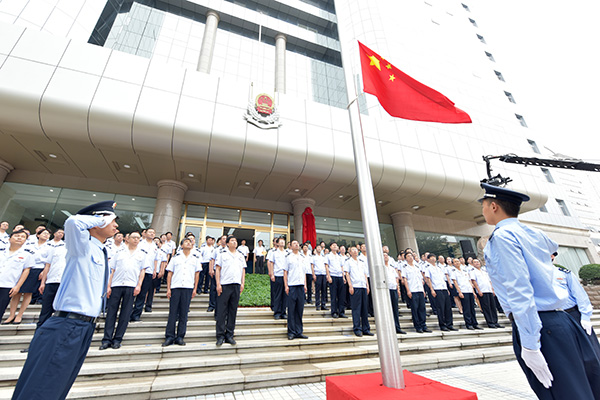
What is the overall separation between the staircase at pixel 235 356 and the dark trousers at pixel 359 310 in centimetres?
31

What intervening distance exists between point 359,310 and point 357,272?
0.89 m

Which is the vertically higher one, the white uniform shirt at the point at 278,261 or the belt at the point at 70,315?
the white uniform shirt at the point at 278,261

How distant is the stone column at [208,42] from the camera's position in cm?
1528

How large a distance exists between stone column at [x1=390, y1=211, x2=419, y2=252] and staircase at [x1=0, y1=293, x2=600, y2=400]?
26.8 feet

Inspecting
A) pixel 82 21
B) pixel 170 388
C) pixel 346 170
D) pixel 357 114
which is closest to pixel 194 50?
pixel 82 21

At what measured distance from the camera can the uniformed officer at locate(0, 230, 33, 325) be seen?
4.86 meters

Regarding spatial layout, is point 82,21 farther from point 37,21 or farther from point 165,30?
point 165,30

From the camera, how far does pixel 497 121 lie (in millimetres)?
20344

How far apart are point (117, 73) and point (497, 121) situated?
25.4m

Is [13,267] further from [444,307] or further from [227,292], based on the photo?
[444,307]

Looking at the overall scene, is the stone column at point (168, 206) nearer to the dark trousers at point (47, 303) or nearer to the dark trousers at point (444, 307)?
the dark trousers at point (47, 303)

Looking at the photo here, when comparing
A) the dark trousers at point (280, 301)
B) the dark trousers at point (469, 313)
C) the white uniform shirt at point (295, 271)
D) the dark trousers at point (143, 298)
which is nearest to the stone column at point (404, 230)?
the dark trousers at point (469, 313)

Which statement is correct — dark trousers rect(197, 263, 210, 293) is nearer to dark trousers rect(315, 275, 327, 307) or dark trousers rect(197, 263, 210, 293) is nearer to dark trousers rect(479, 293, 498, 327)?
dark trousers rect(315, 275, 327, 307)

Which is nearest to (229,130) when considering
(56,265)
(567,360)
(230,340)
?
(56,265)
